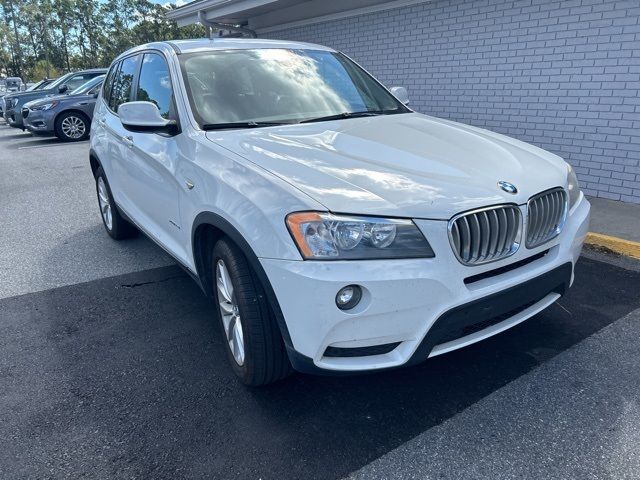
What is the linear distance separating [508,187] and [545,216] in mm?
305

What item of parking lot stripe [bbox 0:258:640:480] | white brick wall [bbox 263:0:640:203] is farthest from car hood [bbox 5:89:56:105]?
parking lot stripe [bbox 0:258:640:480]

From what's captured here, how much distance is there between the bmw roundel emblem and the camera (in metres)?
2.36

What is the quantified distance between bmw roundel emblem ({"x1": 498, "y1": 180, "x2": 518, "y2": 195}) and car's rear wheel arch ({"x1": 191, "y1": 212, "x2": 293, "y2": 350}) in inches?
45.8

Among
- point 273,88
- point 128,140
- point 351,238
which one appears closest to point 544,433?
point 351,238

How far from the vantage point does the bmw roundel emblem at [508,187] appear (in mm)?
2355

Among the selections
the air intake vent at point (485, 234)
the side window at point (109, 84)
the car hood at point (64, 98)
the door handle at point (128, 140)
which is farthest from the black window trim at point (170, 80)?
the car hood at point (64, 98)

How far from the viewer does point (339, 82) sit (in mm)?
3779

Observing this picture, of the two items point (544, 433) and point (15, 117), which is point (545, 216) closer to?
point (544, 433)

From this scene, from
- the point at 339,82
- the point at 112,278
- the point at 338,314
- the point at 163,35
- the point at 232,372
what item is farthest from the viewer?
the point at 163,35

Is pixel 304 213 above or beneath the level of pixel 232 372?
above

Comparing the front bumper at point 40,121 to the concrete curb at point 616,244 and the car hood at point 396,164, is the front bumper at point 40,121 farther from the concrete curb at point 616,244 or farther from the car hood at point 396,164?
the concrete curb at point 616,244

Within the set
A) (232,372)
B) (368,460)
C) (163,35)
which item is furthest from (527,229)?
(163,35)

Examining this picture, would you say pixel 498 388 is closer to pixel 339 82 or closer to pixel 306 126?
pixel 306 126

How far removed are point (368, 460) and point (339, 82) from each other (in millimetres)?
2646
